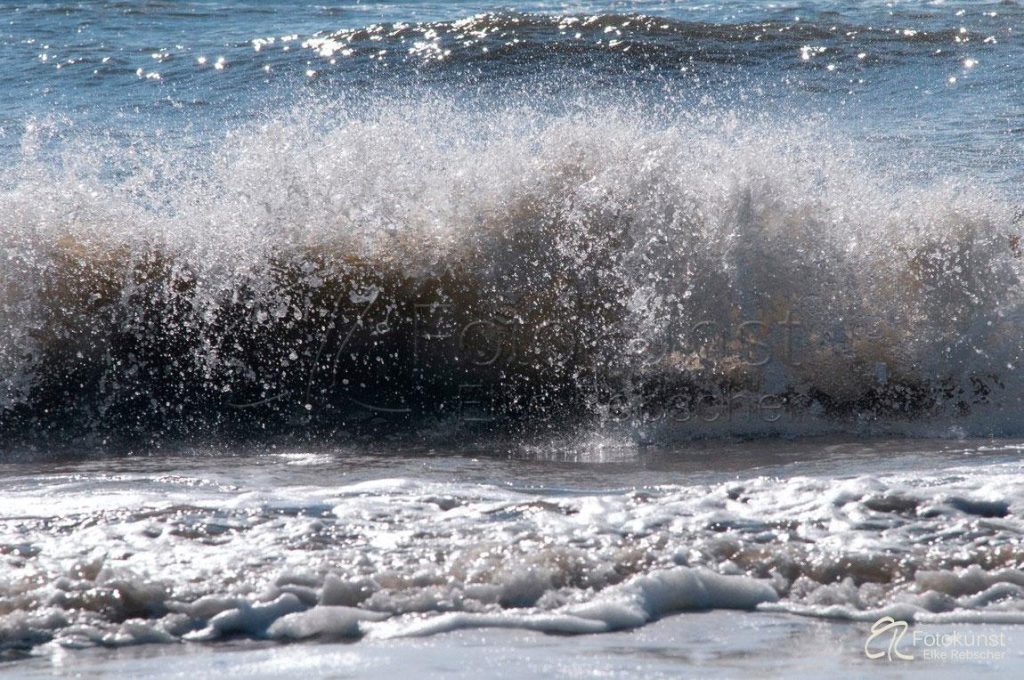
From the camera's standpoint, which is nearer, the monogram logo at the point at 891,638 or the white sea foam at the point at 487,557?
the monogram logo at the point at 891,638

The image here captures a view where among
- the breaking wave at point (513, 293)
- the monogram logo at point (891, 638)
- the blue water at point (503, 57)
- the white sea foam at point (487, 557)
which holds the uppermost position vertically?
the blue water at point (503, 57)

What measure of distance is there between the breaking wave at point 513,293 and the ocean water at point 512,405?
0.5 inches

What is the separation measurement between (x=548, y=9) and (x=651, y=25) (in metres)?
1.37

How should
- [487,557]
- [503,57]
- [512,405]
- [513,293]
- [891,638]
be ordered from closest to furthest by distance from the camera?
[891,638], [487,557], [512,405], [513,293], [503,57]

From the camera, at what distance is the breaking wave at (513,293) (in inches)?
168

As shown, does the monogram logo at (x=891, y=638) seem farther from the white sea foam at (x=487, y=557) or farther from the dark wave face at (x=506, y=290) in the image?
the dark wave face at (x=506, y=290)

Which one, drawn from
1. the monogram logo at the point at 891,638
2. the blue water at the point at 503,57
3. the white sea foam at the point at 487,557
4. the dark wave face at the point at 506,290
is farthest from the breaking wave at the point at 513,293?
the blue water at the point at 503,57

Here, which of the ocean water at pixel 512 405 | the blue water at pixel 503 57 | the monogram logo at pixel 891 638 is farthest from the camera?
the blue water at pixel 503 57

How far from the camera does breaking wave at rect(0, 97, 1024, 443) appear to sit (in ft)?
14.0

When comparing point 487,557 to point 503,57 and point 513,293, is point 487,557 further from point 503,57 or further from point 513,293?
point 503,57

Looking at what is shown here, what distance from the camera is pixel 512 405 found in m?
4.31

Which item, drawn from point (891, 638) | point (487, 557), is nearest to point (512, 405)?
point (487, 557)

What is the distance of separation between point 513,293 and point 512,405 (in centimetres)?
49

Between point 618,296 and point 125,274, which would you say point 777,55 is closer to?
point 618,296
